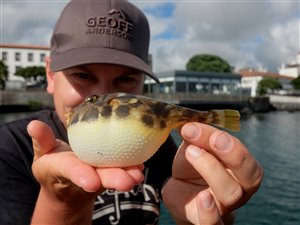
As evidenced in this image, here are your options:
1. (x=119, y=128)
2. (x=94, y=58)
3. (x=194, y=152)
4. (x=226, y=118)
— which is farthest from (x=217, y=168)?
(x=94, y=58)

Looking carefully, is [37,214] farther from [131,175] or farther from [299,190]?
[299,190]

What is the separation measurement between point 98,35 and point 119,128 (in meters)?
1.27

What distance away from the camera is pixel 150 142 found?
1.45 meters

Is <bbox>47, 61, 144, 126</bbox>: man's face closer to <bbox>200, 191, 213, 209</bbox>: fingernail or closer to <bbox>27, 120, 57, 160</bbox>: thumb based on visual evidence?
<bbox>27, 120, 57, 160</bbox>: thumb

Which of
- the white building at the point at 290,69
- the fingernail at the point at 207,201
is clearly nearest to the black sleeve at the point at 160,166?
the fingernail at the point at 207,201

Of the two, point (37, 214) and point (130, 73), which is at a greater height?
point (130, 73)

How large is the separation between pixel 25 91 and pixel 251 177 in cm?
4233

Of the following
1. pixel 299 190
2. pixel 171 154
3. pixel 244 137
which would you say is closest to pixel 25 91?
pixel 244 137

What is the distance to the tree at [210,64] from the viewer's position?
7050cm

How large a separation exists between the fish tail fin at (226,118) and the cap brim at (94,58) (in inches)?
37.0

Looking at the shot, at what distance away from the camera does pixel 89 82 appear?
245cm

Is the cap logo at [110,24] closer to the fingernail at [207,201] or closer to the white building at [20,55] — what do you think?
the fingernail at [207,201]

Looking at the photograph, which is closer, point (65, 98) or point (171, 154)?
point (65, 98)

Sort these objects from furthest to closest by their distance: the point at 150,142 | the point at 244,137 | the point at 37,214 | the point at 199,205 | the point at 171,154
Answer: the point at 244,137
the point at 171,154
the point at 37,214
the point at 199,205
the point at 150,142
